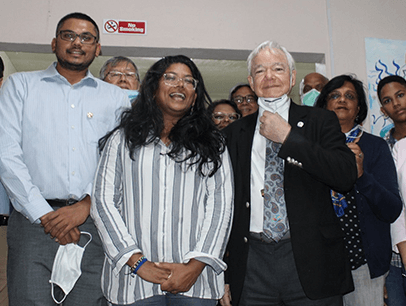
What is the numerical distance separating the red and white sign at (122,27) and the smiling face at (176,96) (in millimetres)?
2807

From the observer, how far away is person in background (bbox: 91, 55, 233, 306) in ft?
5.32

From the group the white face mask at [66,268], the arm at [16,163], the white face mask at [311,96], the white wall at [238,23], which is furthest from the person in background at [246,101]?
the white face mask at [66,268]

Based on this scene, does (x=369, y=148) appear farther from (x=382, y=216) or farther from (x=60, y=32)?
(x=60, y=32)

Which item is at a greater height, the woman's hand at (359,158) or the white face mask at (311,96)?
the white face mask at (311,96)

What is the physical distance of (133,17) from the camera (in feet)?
14.9

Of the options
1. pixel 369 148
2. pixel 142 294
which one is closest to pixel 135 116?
pixel 142 294

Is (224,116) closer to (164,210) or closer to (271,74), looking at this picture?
(271,74)

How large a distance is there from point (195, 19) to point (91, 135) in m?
3.12

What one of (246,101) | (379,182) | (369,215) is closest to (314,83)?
(246,101)

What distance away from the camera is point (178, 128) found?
1.91m

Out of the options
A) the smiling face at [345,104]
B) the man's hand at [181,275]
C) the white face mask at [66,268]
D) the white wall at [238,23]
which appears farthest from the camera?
the white wall at [238,23]

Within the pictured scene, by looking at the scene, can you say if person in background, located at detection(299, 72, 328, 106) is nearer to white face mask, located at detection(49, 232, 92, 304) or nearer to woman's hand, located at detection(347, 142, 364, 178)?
woman's hand, located at detection(347, 142, 364, 178)

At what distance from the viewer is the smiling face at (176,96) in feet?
6.27

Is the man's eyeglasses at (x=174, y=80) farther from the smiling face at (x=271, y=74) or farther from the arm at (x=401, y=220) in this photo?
the arm at (x=401, y=220)
